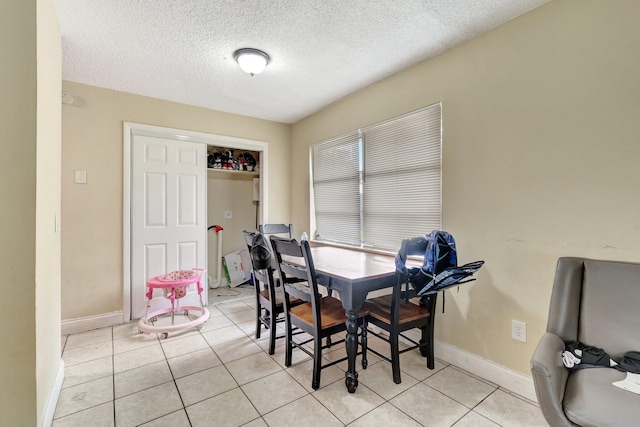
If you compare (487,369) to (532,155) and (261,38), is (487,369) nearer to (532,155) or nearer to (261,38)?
(532,155)

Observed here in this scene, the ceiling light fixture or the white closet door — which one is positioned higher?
the ceiling light fixture

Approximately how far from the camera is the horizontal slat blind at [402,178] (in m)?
2.41

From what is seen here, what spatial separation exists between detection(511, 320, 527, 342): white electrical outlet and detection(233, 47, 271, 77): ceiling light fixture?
8.65 ft

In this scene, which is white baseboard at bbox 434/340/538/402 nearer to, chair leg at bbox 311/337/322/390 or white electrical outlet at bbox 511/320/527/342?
white electrical outlet at bbox 511/320/527/342

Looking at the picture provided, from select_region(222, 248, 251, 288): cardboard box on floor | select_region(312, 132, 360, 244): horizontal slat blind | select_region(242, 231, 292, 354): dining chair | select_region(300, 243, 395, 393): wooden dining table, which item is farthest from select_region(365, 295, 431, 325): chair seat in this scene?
select_region(222, 248, 251, 288): cardboard box on floor

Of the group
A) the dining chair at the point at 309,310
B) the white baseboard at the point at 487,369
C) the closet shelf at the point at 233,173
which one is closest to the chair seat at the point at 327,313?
the dining chair at the point at 309,310

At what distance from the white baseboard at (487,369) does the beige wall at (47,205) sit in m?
2.52

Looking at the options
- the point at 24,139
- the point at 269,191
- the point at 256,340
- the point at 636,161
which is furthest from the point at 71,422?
the point at 636,161

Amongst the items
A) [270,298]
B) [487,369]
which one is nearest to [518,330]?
[487,369]

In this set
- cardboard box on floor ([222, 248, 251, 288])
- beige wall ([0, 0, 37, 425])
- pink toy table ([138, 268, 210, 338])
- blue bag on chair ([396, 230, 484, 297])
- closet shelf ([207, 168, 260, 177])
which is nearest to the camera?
beige wall ([0, 0, 37, 425])

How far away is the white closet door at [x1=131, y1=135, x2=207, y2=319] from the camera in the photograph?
315 centimetres

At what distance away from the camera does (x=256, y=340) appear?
2.64m

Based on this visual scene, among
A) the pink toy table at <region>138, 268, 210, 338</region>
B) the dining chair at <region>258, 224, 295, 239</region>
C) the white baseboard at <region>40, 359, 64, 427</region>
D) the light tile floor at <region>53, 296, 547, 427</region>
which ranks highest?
the dining chair at <region>258, 224, 295, 239</region>

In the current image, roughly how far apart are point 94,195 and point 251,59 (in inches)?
83.6
